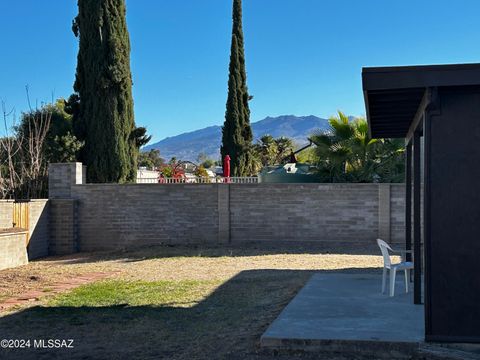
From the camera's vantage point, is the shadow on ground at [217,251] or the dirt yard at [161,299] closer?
the dirt yard at [161,299]

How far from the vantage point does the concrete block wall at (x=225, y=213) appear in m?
17.7

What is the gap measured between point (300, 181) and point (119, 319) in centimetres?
1174

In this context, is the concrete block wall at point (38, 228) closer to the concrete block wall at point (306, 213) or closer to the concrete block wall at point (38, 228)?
the concrete block wall at point (38, 228)

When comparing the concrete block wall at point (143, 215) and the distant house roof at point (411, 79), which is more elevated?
the distant house roof at point (411, 79)

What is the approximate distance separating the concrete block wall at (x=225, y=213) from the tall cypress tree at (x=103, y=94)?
1.79 m

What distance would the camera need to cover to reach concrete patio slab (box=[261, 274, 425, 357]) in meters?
6.26

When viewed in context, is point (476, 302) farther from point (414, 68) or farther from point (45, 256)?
point (45, 256)

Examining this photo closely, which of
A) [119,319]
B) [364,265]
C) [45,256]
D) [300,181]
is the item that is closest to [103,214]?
[45,256]

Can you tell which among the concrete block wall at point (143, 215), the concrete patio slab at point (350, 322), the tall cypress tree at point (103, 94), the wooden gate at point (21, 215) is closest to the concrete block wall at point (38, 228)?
the wooden gate at point (21, 215)

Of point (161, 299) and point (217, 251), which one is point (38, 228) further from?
point (161, 299)

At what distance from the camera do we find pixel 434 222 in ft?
20.3

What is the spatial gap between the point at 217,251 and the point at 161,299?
7187 millimetres

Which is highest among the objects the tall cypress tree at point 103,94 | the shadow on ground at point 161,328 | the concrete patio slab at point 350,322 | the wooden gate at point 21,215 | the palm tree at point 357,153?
the tall cypress tree at point 103,94

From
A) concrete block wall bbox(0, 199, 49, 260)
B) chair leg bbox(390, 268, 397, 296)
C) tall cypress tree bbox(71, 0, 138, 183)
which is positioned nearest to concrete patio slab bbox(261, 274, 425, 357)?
chair leg bbox(390, 268, 397, 296)
